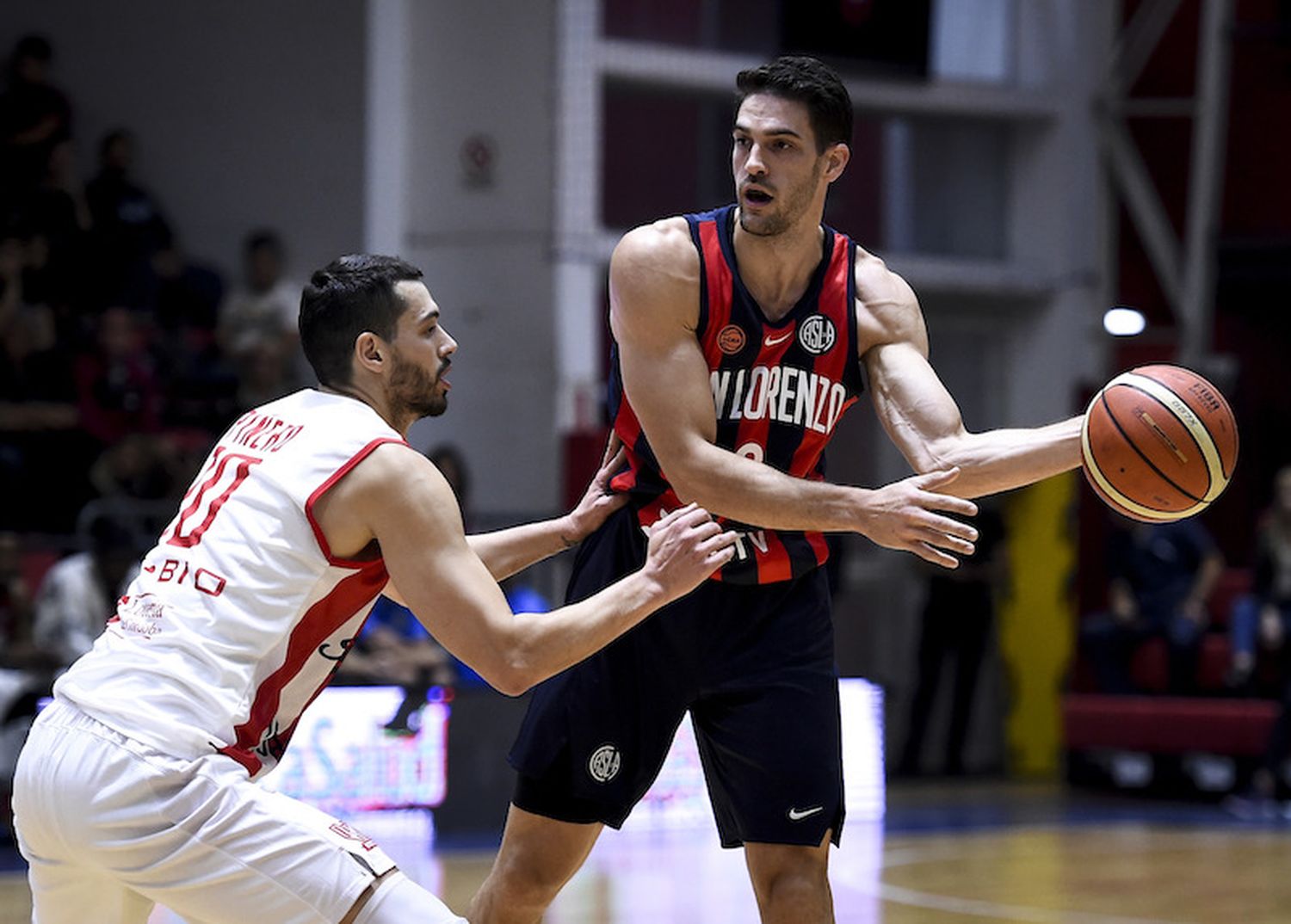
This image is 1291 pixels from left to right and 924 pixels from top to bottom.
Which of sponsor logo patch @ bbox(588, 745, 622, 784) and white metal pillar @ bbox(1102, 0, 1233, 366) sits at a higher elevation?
white metal pillar @ bbox(1102, 0, 1233, 366)

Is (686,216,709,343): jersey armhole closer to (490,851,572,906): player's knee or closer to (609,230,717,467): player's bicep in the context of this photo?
(609,230,717,467): player's bicep

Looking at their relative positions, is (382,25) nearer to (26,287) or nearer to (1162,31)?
(26,287)

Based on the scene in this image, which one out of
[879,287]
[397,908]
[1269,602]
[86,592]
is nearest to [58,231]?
[86,592]

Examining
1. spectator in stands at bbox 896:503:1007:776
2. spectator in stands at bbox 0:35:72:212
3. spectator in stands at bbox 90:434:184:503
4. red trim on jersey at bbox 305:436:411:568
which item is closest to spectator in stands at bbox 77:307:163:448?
spectator in stands at bbox 90:434:184:503

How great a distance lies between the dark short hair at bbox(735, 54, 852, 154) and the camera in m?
4.23

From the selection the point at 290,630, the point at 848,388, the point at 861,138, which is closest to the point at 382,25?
the point at 861,138

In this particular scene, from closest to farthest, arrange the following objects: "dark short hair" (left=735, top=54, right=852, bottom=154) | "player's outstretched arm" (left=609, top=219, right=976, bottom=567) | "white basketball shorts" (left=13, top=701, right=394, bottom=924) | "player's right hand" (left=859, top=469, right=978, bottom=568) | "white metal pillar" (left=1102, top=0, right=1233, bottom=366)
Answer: "white basketball shorts" (left=13, top=701, right=394, bottom=924) < "player's right hand" (left=859, top=469, right=978, bottom=568) < "player's outstretched arm" (left=609, top=219, right=976, bottom=567) < "dark short hair" (left=735, top=54, right=852, bottom=154) < "white metal pillar" (left=1102, top=0, right=1233, bottom=366)

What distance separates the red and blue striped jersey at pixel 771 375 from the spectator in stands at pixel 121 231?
8610mm

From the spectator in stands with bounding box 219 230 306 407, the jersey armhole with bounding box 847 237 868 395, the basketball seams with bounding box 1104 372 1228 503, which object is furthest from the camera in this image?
the spectator in stands with bounding box 219 230 306 407

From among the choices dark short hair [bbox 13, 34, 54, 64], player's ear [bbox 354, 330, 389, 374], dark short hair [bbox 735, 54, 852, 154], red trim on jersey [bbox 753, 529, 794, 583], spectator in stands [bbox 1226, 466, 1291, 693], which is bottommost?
spectator in stands [bbox 1226, 466, 1291, 693]

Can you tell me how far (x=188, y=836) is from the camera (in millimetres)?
3156

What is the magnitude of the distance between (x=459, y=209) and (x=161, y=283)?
2.14m

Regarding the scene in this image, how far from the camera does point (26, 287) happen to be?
39.1ft

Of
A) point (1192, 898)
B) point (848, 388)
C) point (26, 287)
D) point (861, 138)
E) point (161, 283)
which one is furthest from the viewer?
point (861, 138)
